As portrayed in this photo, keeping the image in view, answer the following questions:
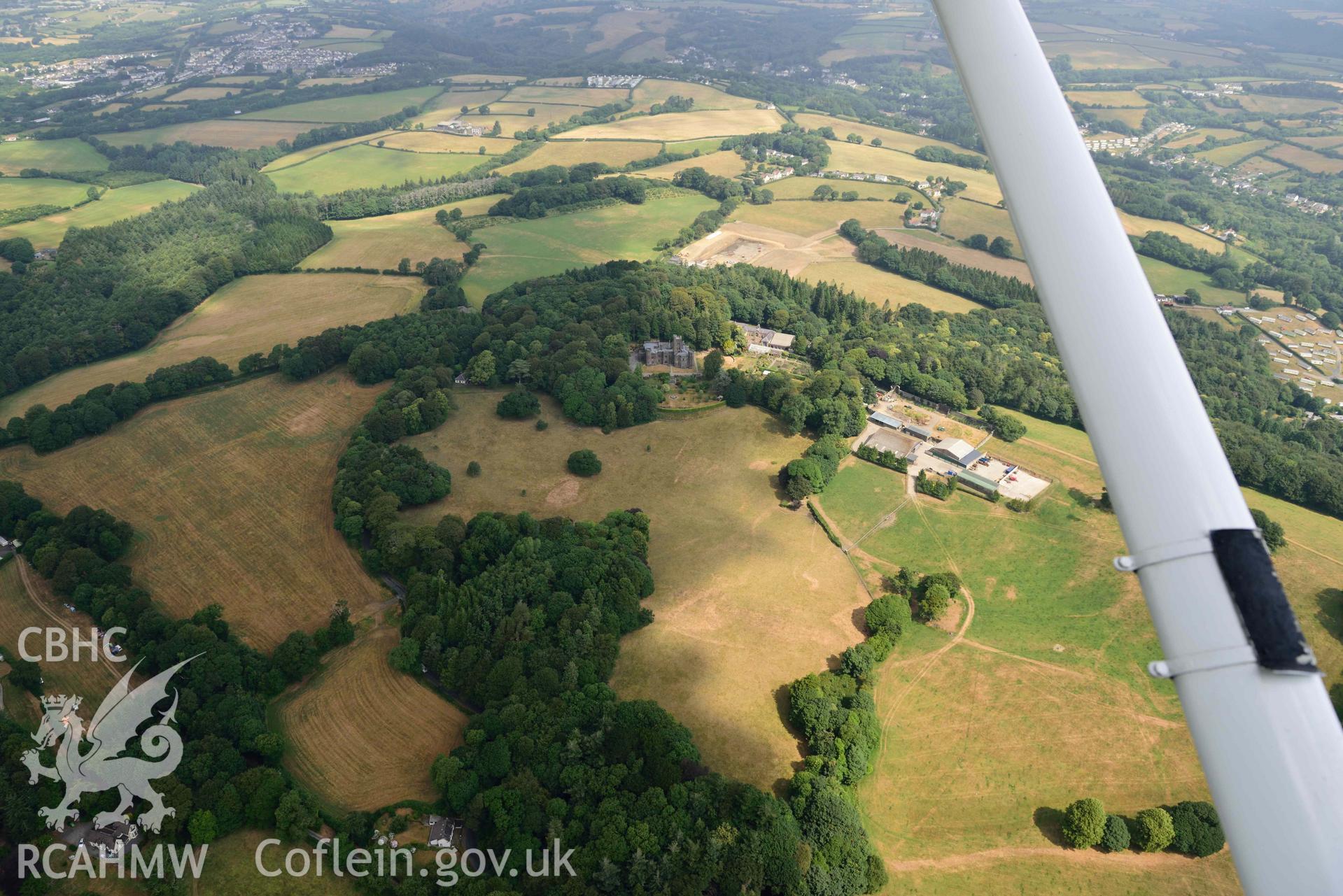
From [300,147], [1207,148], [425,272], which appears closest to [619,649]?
[425,272]

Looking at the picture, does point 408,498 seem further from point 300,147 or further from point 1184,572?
point 300,147

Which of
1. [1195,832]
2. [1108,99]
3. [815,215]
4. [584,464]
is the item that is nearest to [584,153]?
[815,215]

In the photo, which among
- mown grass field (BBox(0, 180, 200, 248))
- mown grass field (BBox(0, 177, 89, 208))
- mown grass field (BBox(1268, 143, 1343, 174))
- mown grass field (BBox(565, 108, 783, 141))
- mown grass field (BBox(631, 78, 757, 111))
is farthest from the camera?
mown grass field (BBox(631, 78, 757, 111))

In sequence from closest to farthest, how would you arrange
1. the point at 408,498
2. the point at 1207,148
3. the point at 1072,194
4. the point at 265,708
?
the point at 1072,194, the point at 265,708, the point at 408,498, the point at 1207,148

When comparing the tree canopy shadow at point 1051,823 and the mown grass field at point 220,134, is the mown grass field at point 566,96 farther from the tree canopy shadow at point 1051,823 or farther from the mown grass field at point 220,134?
the tree canopy shadow at point 1051,823

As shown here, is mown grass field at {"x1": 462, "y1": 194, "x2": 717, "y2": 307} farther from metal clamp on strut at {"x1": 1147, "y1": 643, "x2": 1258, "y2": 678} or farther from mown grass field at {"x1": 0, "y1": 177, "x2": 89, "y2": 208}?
metal clamp on strut at {"x1": 1147, "y1": 643, "x2": 1258, "y2": 678}

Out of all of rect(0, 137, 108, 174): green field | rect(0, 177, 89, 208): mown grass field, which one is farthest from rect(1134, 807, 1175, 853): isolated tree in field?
rect(0, 137, 108, 174): green field
